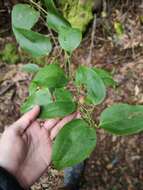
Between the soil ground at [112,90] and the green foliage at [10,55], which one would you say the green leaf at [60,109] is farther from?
the green foliage at [10,55]

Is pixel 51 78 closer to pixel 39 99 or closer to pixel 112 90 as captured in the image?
pixel 39 99

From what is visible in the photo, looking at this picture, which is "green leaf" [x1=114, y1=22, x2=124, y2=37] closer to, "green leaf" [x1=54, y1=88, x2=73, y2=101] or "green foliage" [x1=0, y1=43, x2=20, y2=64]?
"green foliage" [x1=0, y1=43, x2=20, y2=64]

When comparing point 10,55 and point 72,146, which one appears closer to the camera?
point 72,146

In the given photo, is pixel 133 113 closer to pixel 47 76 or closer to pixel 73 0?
pixel 47 76

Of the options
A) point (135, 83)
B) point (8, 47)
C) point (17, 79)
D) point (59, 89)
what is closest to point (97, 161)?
point (135, 83)

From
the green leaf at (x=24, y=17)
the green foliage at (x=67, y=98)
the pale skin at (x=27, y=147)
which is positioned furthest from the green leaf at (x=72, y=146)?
the pale skin at (x=27, y=147)

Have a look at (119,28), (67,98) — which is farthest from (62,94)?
(119,28)

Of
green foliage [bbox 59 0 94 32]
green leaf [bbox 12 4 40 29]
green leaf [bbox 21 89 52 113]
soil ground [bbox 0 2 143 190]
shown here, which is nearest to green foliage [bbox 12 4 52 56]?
green leaf [bbox 12 4 40 29]

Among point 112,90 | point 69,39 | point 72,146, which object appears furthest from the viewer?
point 112,90
